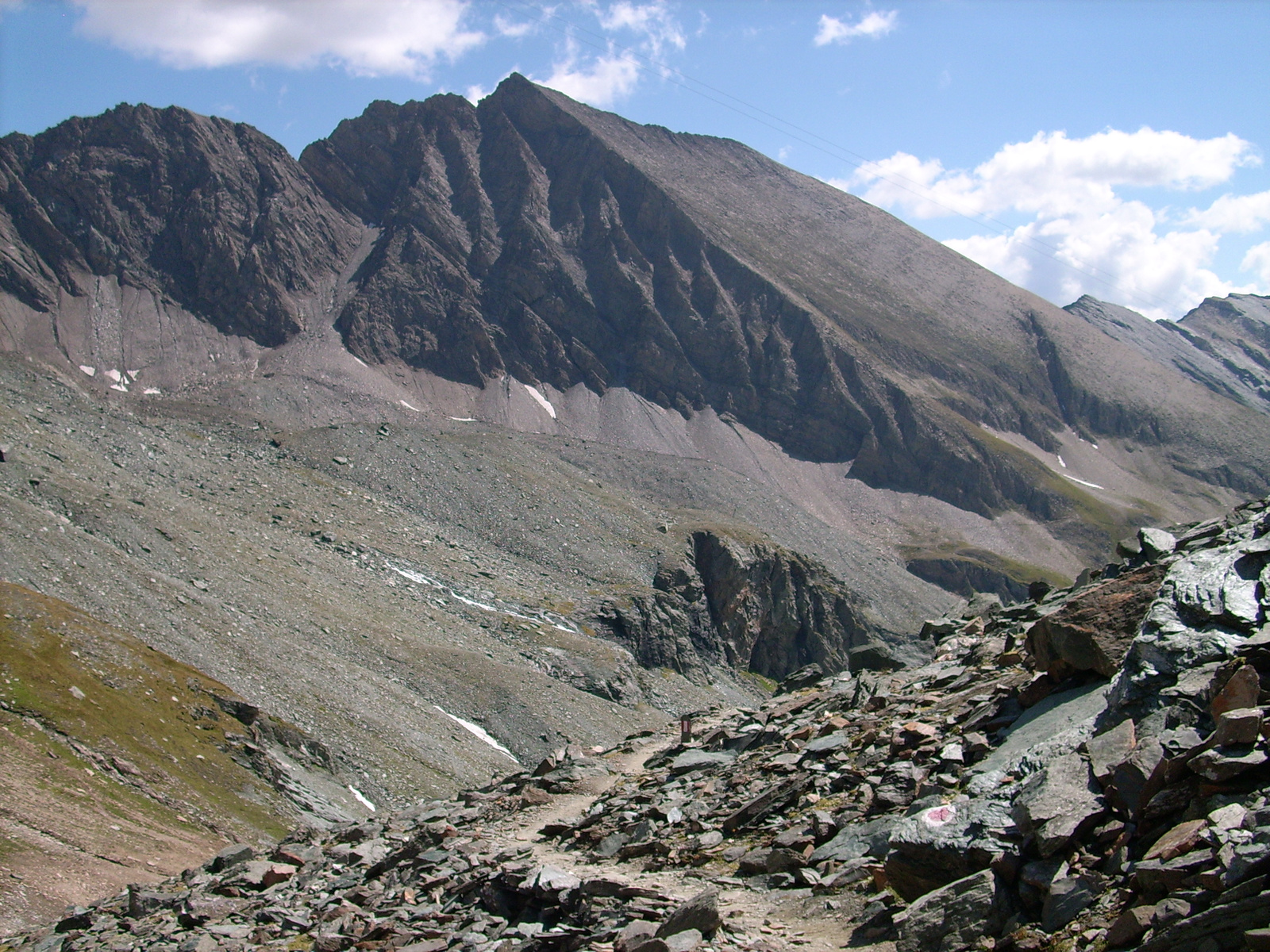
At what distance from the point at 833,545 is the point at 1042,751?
144843 millimetres

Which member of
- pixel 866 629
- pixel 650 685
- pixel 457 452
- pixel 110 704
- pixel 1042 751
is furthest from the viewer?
pixel 866 629

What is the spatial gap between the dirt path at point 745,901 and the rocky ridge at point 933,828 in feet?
0.31

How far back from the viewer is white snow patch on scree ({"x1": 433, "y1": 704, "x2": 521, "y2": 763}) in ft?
196

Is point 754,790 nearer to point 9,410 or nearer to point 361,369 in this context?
point 9,410

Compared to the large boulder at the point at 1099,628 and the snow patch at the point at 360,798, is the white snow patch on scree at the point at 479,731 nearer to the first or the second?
the snow patch at the point at 360,798

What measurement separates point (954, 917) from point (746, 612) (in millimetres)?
116383

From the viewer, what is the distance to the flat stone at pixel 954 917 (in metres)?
11.6

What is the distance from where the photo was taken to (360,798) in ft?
154

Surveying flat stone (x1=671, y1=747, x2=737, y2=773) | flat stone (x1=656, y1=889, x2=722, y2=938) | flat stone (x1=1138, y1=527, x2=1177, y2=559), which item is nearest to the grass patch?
flat stone (x1=671, y1=747, x2=737, y2=773)

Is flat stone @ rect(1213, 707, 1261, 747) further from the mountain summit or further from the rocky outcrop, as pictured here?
the rocky outcrop

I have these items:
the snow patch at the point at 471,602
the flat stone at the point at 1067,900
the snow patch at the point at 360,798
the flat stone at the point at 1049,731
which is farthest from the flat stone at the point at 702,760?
the snow patch at the point at 471,602

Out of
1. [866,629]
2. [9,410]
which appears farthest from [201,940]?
[866,629]

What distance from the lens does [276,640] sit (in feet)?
191

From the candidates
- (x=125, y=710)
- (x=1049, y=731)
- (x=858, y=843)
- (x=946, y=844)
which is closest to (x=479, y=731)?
(x=125, y=710)
